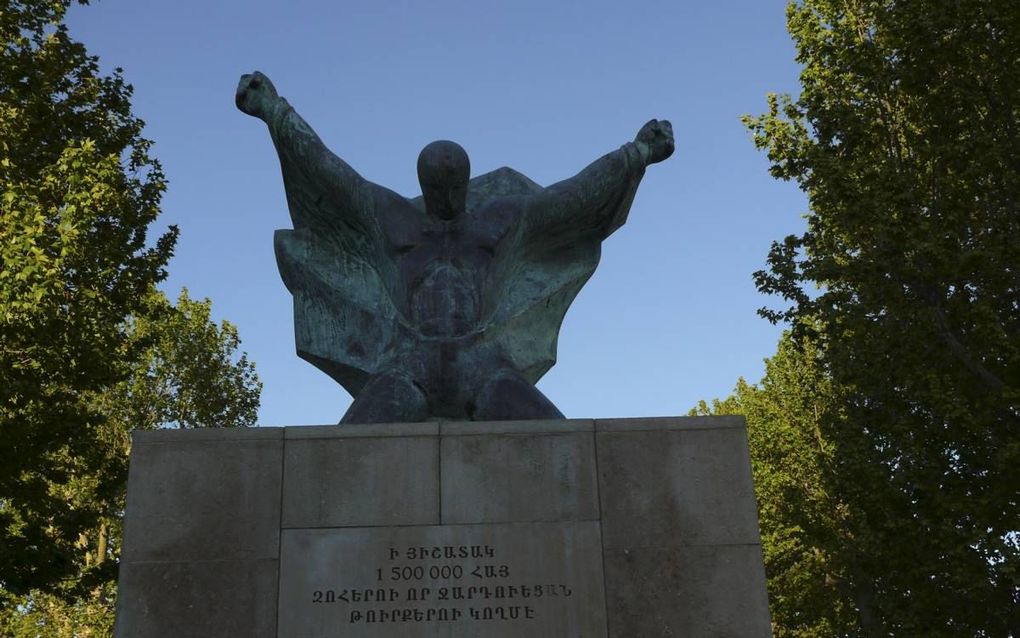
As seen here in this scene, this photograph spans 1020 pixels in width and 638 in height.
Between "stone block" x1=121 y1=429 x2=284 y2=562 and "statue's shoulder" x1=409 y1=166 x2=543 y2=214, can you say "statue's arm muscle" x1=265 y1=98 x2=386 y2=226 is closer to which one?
"statue's shoulder" x1=409 y1=166 x2=543 y2=214

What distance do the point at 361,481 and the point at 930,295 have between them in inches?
467

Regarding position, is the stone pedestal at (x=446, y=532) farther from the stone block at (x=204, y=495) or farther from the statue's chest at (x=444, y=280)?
the statue's chest at (x=444, y=280)

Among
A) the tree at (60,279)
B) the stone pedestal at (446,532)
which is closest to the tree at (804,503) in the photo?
the tree at (60,279)

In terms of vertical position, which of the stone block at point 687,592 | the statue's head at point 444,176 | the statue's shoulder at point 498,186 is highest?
the statue's shoulder at point 498,186

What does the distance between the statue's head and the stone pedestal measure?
2300mm

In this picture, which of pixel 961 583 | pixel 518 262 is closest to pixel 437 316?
pixel 518 262

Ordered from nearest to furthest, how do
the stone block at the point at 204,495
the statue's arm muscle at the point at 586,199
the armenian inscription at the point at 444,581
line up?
1. the armenian inscription at the point at 444,581
2. the stone block at the point at 204,495
3. the statue's arm muscle at the point at 586,199

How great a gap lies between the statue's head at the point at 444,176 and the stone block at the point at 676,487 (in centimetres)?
255

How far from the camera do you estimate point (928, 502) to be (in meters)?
16.6

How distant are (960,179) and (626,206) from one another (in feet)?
31.6

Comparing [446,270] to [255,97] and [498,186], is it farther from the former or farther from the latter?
[255,97]

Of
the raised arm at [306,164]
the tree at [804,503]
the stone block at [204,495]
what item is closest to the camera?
the stone block at [204,495]

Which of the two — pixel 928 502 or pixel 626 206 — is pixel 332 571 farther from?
pixel 928 502

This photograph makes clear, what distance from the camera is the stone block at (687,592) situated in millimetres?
6895
